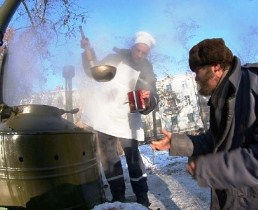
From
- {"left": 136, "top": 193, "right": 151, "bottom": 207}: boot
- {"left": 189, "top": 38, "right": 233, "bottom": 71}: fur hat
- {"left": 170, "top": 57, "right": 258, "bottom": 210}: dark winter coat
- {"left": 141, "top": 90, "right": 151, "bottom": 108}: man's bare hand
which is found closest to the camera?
{"left": 170, "top": 57, "right": 258, "bottom": 210}: dark winter coat

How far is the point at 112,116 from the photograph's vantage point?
4.65 m

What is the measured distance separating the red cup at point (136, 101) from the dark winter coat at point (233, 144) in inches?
70.6

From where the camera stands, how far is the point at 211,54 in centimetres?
225

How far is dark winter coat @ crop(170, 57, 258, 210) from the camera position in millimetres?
1978

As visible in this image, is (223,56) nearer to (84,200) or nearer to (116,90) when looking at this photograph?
(84,200)

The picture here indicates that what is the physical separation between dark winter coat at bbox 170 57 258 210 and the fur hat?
8 centimetres

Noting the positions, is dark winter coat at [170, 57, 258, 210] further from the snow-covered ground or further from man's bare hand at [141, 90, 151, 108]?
the snow-covered ground

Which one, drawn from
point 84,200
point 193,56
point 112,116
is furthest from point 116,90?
point 193,56

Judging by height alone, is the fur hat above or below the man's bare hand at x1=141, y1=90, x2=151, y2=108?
above

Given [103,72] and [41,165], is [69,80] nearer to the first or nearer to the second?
[103,72]

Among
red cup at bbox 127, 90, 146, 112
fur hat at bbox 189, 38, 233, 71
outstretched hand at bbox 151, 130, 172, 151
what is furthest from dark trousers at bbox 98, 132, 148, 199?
fur hat at bbox 189, 38, 233, 71

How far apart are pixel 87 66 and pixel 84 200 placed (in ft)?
6.22

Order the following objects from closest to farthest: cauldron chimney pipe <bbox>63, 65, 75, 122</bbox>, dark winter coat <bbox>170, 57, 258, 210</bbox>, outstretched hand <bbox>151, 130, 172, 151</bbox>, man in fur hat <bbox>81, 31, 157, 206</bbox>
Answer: dark winter coat <bbox>170, 57, 258, 210</bbox>, outstretched hand <bbox>151, 130, 172, 151</bbox>, man in fur hat <bbox>81, 31, 157, 206</bbox>, cauldron chimney pipe <bbox>63, 65, 75, 122</bbox>

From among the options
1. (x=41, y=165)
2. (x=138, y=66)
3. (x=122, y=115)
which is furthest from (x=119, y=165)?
(x=41, y=165)
